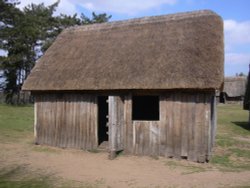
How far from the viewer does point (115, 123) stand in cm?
1374

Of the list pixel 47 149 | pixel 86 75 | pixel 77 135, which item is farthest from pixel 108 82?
pixel 47 149

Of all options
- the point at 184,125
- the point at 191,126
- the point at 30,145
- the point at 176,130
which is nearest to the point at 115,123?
the point at 176,130

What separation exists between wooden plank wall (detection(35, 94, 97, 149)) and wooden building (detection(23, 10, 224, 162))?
4 cm

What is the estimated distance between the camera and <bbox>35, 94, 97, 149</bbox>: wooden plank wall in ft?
49.0

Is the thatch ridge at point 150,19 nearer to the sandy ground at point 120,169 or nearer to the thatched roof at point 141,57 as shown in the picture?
the thatched roof at point 141,57

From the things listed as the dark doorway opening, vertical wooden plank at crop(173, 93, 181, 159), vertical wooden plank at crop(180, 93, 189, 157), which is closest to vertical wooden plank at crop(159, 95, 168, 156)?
vertical wooden plank at crop(173, 93, 181, 159)

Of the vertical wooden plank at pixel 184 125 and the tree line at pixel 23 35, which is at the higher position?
the tree line at pixel 23 35

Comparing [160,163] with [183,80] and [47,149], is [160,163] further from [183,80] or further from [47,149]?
[47,149]

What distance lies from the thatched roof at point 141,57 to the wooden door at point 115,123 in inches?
23.1

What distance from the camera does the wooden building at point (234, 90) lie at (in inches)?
2135

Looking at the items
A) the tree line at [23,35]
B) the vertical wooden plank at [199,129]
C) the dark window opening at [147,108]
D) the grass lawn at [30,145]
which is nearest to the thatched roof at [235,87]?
the tree line at [23,35]

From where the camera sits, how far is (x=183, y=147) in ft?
42.9

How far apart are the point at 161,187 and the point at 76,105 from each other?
21.7 ft

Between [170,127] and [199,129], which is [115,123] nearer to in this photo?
[170,127]
